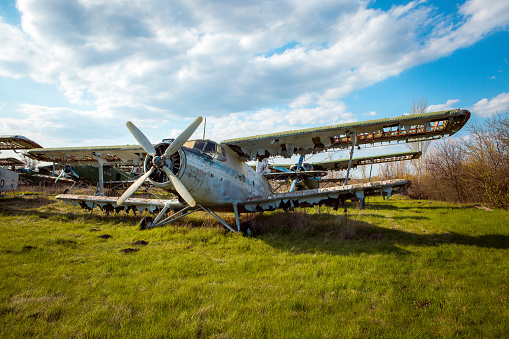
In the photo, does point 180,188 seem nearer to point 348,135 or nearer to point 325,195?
point 325,195

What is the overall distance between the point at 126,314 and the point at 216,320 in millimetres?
1259

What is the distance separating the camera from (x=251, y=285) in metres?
4.14

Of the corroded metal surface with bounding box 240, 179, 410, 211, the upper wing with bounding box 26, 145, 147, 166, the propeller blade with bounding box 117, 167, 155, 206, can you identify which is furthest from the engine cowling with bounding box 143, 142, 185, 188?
the upper wing with bounding box 26, 145, 147, 166

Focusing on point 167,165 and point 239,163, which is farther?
point 239,163

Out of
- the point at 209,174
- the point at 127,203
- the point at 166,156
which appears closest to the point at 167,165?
the point at 166,156

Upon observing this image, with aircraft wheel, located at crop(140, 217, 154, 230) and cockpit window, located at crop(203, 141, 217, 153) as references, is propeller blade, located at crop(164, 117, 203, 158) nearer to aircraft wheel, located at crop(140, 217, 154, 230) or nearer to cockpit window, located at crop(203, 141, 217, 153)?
cockpit window, located at crop(203, 141, 217, 153)

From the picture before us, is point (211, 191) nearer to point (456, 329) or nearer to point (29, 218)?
point (456, 329)

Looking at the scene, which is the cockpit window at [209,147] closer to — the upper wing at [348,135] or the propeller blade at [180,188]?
the upper wing at [348,135]

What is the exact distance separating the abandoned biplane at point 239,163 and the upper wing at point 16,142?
3.65 m

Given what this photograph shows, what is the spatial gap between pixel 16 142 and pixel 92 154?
523cm

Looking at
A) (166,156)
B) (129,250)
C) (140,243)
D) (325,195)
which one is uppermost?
(166,156)

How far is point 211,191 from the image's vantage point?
791 centimetres

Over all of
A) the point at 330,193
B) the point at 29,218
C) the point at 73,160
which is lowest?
the point at 29,218

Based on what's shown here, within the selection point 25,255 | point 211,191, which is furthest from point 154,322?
point 211,191
